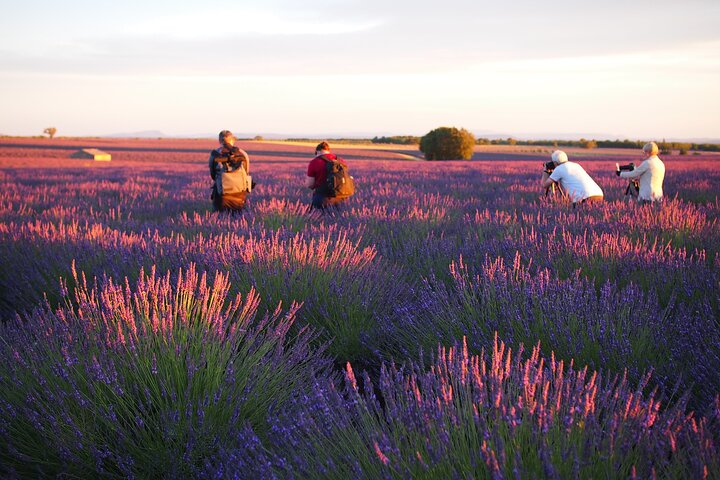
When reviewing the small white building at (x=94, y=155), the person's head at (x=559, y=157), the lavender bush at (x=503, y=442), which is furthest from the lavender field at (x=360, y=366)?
the small white building at (x=94, y=155)

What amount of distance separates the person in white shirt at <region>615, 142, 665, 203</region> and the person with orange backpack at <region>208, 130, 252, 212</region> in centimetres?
486

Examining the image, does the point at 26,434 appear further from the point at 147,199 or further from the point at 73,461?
the point at 147,199

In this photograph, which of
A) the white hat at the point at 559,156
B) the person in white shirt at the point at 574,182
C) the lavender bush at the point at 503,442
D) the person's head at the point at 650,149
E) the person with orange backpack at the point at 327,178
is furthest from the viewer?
the white hat at the point at 559,156

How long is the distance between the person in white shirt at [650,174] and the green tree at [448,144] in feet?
108

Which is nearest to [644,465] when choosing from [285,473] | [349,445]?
[349,445]

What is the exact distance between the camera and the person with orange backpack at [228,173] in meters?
6.56

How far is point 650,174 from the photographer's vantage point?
24.1 ft

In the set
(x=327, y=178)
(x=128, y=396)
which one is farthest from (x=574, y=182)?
(x=128, y=396)

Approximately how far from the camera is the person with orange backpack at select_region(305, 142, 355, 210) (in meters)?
6.96

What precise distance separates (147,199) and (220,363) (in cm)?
807

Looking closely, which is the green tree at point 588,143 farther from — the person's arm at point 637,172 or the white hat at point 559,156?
the white hat at point 559,156

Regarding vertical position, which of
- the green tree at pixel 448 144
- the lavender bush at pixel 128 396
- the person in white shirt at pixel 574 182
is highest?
the green tree at pixel 448 144

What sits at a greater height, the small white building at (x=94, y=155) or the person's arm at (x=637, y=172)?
the small white building at (x=94, y=155)

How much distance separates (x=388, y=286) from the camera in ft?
12.1
